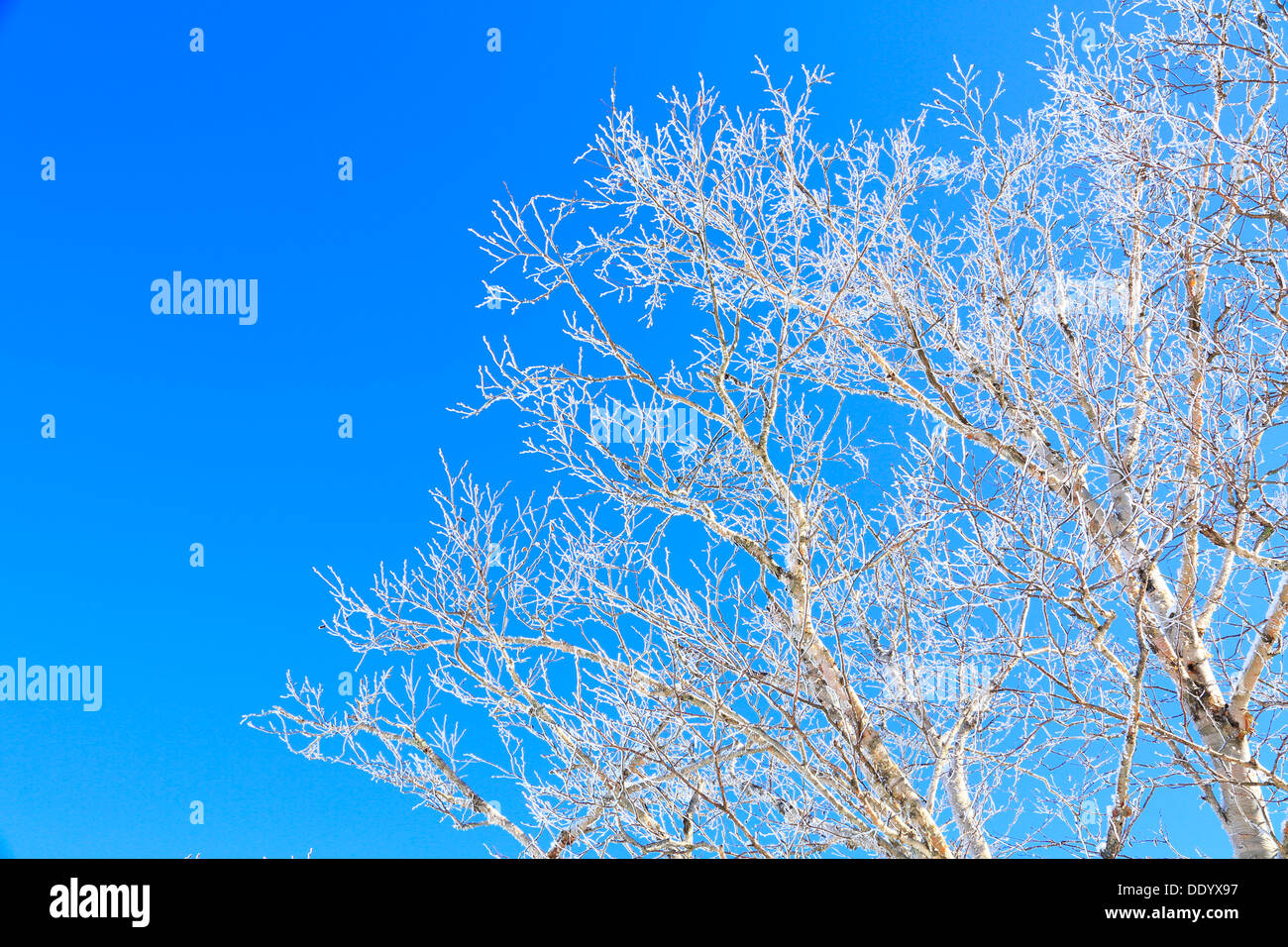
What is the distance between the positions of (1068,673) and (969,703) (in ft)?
5.07

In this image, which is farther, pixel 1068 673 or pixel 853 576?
pixel 853 576

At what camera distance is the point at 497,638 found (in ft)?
15.4

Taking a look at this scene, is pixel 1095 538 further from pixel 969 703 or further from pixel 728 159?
pixel 728 159

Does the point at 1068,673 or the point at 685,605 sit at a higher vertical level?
the point at 685,605

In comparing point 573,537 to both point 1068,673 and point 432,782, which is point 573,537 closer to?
point 432,782
